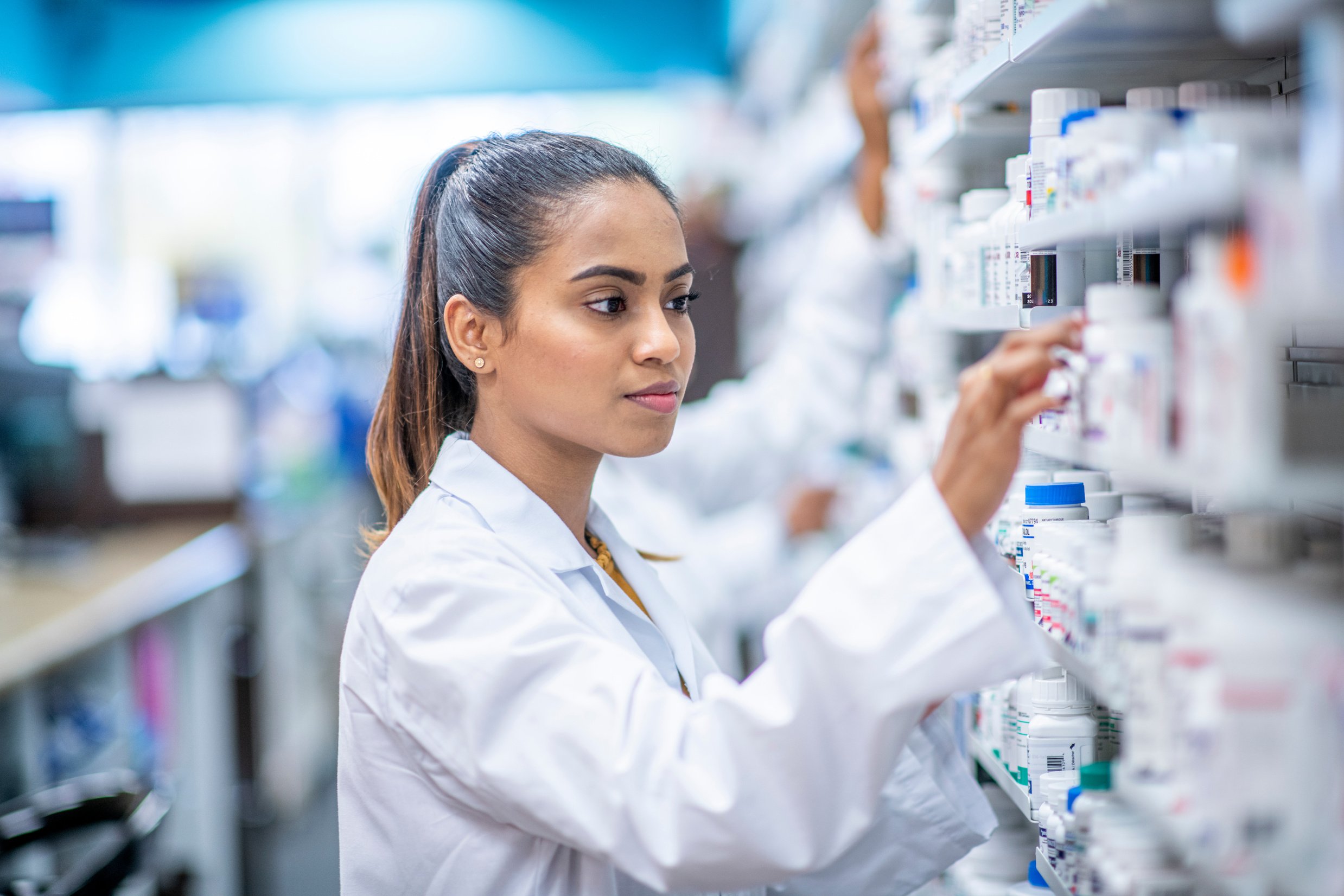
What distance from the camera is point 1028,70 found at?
4.25 ft

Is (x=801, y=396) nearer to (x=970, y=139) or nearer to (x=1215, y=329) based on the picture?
(x=970, y=139)

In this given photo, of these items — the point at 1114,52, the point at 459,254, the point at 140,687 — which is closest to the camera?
the point at 1114,52

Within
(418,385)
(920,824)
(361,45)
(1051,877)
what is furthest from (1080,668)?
(361,45)

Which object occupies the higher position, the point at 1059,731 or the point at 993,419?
the point at 993,419

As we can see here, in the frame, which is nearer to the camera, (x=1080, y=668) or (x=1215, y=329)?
(x=1215, y=329)

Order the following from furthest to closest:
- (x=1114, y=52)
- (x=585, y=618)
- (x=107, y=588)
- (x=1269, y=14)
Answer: (x=107, y=588)
(x=585, y=618)
(x=1114, y=52)
(x=1269, y=14)

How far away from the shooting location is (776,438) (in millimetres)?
3098

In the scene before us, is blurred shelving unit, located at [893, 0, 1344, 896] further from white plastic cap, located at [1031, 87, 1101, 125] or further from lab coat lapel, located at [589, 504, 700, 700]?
lab coat lapel, located at [589, 504, 700, 700]

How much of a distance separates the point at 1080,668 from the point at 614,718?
0.47 meters

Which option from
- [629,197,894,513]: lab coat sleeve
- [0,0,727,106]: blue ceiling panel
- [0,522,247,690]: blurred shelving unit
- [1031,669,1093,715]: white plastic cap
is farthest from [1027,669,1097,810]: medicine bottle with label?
[0,0,727,106]: blue ceiling panel

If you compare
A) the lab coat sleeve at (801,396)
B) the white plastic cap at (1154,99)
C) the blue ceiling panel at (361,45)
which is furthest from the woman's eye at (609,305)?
the blue ceiling panel at (361,45)

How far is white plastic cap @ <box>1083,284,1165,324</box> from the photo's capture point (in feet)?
3.12

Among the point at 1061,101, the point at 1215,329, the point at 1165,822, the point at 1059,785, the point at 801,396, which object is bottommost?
the point at 1059,785

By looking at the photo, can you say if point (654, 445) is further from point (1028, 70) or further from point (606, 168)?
point (1028, 70)
